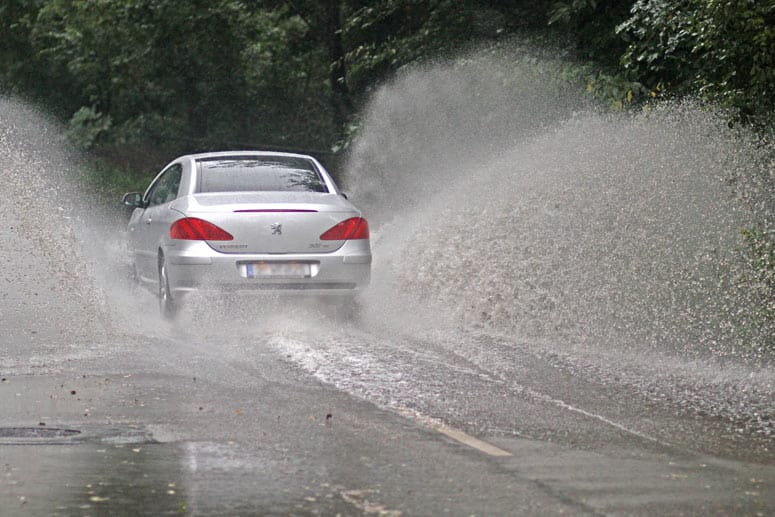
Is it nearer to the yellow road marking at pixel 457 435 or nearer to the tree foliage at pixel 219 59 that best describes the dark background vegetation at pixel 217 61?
the tree foliage at pixel 219 59

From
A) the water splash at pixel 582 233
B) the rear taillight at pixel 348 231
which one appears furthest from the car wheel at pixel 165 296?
the water splash at pixel 582 233

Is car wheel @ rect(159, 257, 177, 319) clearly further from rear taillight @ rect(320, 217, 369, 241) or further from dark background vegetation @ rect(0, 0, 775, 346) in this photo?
dark background vegetation @ rect(0, 0, 775, 346)

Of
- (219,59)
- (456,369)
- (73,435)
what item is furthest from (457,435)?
(219,59)

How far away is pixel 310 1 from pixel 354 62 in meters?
7.23

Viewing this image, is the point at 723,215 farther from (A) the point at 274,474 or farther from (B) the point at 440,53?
(B) the point at 440,53

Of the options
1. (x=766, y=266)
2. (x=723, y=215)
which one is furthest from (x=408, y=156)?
(x=766, y=266)

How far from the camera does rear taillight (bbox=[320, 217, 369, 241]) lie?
12914 millimetres

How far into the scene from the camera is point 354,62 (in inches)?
1019

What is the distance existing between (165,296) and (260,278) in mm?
1074

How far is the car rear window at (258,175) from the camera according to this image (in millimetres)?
13484

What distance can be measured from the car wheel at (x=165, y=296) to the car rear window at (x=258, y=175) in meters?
0.82

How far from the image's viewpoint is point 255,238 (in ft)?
41.5

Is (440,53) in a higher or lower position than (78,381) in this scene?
higher

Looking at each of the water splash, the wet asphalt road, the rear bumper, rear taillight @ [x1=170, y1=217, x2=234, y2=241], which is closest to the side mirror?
the rear bumper
